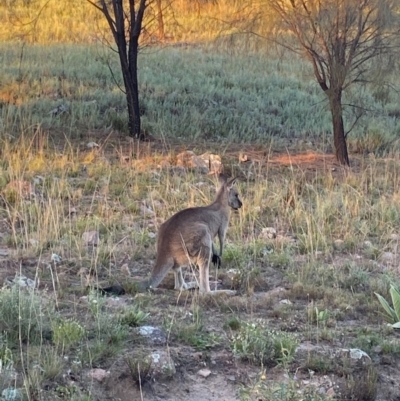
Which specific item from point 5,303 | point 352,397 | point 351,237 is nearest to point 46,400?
point 5,303

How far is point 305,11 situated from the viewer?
→ 12.1 meters

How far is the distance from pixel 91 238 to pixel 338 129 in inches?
253

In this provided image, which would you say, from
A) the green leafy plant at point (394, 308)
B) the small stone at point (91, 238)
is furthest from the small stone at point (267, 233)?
the green leafy plant at point (394, 308)

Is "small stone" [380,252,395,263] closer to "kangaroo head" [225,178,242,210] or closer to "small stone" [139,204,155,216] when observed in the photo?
"kangaroo head" [225,178,242,210]

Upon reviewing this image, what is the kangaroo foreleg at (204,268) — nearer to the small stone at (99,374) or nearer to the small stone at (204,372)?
the small stone at (204,372)

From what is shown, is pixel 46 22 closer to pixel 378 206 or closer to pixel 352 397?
pixel 378 206

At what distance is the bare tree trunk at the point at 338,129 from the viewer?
1262 centimetres

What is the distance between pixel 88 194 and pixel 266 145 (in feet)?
18.0

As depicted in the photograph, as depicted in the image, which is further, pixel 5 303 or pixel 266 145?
pixel 266 145

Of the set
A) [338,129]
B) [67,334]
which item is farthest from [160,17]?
[67,334]

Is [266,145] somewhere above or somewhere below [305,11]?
below

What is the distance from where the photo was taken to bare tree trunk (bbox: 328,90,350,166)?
12.6 metres

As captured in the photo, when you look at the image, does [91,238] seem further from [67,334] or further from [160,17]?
[160,17]

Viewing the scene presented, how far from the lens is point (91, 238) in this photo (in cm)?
776
